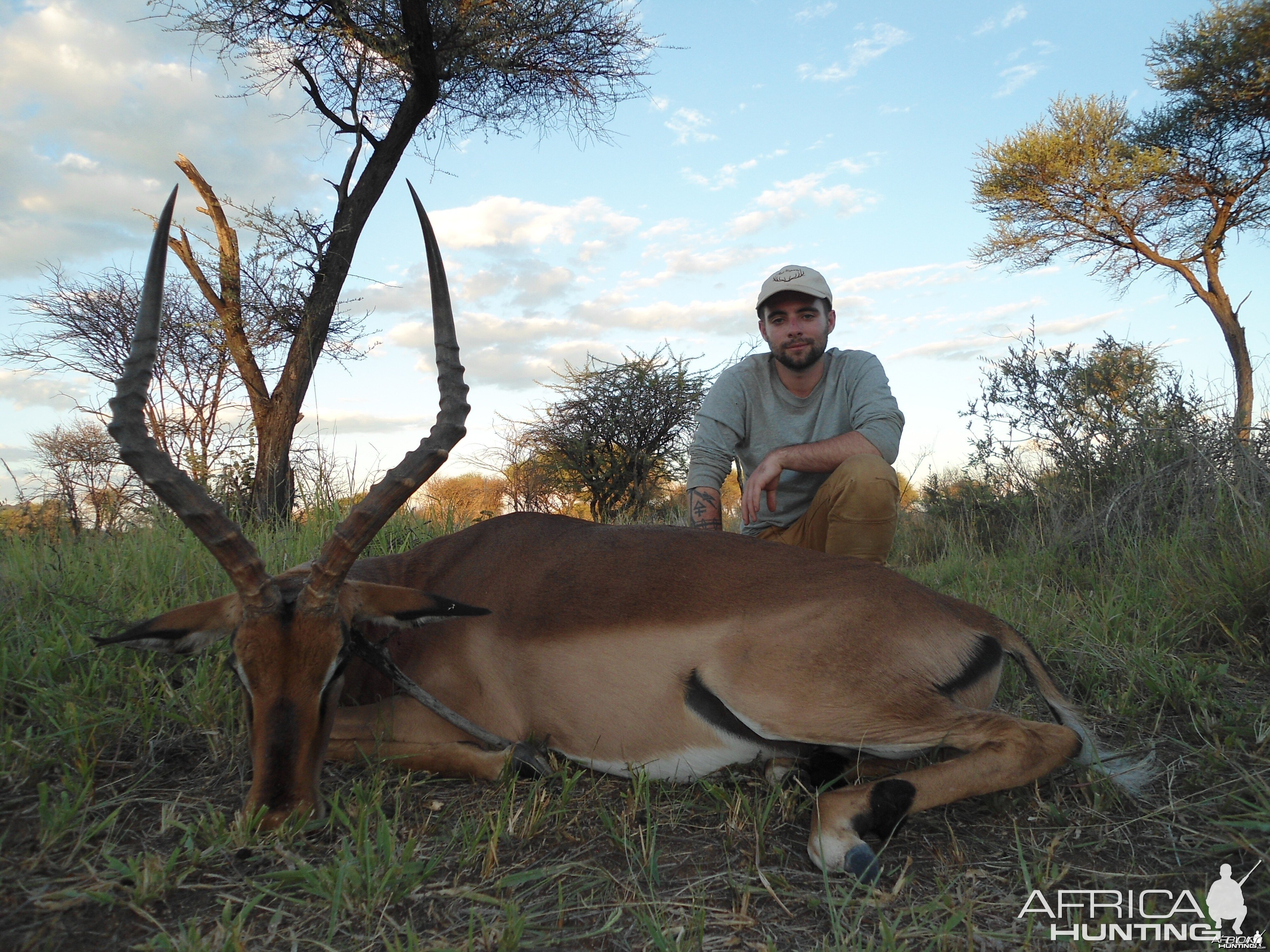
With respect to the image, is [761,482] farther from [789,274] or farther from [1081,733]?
[1081,733]

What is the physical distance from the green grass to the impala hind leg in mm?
77

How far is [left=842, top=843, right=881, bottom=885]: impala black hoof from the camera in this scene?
82.4 inches

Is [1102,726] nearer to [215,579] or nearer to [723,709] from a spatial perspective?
[723,709]

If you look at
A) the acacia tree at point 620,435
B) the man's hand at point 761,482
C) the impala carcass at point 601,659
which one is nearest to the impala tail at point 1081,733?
the impala carcass at point 601,659

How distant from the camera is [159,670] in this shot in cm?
314

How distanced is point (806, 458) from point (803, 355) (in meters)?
0.74

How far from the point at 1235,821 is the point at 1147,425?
5389 millimetres

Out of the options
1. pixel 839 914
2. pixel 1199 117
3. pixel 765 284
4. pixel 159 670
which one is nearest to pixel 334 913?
pixel 839 914

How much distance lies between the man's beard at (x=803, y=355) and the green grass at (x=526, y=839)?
89.0 inches

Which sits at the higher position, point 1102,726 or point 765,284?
point 765,284

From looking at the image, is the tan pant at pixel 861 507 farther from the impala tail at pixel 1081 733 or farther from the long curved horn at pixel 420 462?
the long curved horn at pixel 420 462

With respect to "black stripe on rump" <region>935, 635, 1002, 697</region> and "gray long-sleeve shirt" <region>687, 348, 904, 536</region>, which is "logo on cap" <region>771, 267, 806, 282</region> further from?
"black stripe on rump" <region>935, 635, 1002, 697</region>

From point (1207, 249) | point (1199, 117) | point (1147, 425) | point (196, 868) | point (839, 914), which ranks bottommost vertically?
point (839, 914)

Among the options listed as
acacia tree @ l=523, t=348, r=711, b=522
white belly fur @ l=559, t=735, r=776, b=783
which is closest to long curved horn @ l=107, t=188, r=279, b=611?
white belly fur @ l=559, t=735, r=776, b=783
